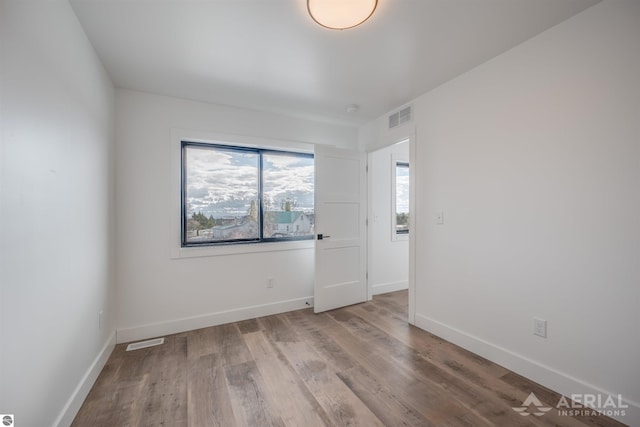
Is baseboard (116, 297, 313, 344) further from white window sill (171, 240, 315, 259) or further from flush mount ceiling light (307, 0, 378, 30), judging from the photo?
flush mount ceiling light (307, 0, 378, 30)

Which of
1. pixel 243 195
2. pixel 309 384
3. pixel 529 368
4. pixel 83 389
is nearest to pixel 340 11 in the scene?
pixel 243 195

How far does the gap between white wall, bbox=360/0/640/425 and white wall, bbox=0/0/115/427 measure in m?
2.91

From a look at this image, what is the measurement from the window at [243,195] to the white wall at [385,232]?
1.01 meters

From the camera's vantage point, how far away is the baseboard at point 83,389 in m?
1.52

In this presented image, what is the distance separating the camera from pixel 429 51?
209 centimetres

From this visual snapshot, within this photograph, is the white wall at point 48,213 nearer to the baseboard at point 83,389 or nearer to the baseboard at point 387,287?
the baseboard at point 83,389

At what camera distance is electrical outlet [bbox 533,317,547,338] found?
75.3 inches

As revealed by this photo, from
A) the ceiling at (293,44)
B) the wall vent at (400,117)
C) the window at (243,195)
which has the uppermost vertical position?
the ceiling at (293,44)

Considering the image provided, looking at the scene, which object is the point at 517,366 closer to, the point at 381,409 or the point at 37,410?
the point at 381,409

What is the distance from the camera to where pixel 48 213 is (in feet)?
4.56

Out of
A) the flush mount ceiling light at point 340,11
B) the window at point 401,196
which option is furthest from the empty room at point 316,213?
the window at point 401,196

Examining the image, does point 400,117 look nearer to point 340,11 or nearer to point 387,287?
point 340,11

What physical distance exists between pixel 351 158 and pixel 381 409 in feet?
9.06

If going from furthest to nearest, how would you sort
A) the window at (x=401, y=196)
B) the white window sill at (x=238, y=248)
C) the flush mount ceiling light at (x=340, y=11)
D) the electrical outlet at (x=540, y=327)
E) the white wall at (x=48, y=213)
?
the window at (x=401, y=196)
the white window sill at (x=238, y=248)
the electrical outlet at (x=540, y=327)
the flush mount ceiling light at (x=340, y=11)
the white wall at (x=48, y=213)
